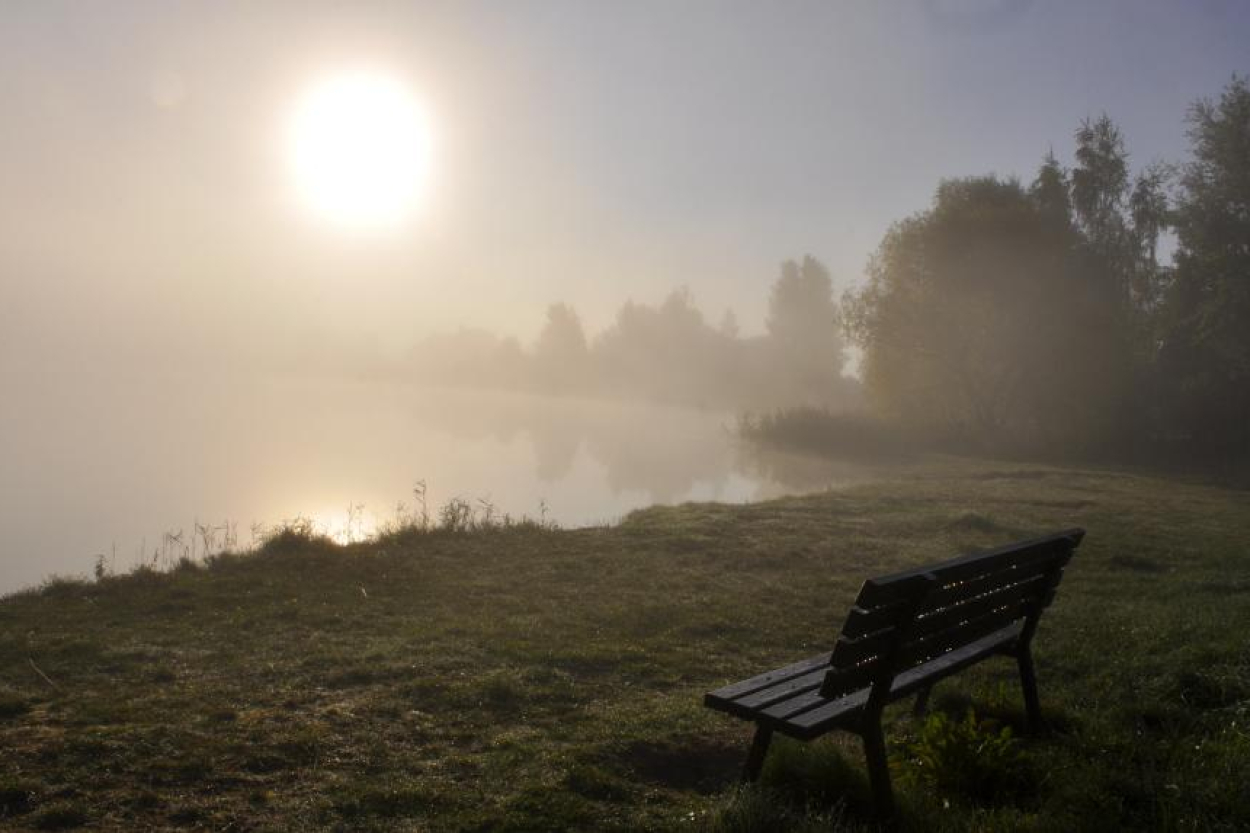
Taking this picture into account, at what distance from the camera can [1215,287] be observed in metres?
32.2

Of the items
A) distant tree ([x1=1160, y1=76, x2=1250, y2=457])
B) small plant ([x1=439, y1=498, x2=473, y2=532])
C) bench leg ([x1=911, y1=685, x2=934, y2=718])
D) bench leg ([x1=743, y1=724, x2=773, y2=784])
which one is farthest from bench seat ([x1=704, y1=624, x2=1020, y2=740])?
distant tree ([x1=1160, y1=76, x2=1250, y2=457])

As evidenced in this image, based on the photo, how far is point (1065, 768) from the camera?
4.79m

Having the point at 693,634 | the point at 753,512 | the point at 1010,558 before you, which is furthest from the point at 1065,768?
the point at 753,512

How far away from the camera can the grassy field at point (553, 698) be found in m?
4.59

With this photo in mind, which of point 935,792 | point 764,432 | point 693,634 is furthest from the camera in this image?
point 764,432

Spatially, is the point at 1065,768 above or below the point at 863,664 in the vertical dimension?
below

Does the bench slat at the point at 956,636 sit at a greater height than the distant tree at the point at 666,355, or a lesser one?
lesser

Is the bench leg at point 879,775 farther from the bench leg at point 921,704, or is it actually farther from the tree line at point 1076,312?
the tree line at point 1076,312

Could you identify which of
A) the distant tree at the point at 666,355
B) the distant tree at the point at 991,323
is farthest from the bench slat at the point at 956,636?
the distant tree at the point at 666,355

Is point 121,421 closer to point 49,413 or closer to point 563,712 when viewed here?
point 49,413

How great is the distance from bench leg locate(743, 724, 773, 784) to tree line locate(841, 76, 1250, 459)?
33024 millimetres

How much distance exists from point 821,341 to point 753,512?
67.8 m

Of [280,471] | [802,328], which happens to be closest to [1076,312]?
[280,471]

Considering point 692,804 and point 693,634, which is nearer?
point 692,804
